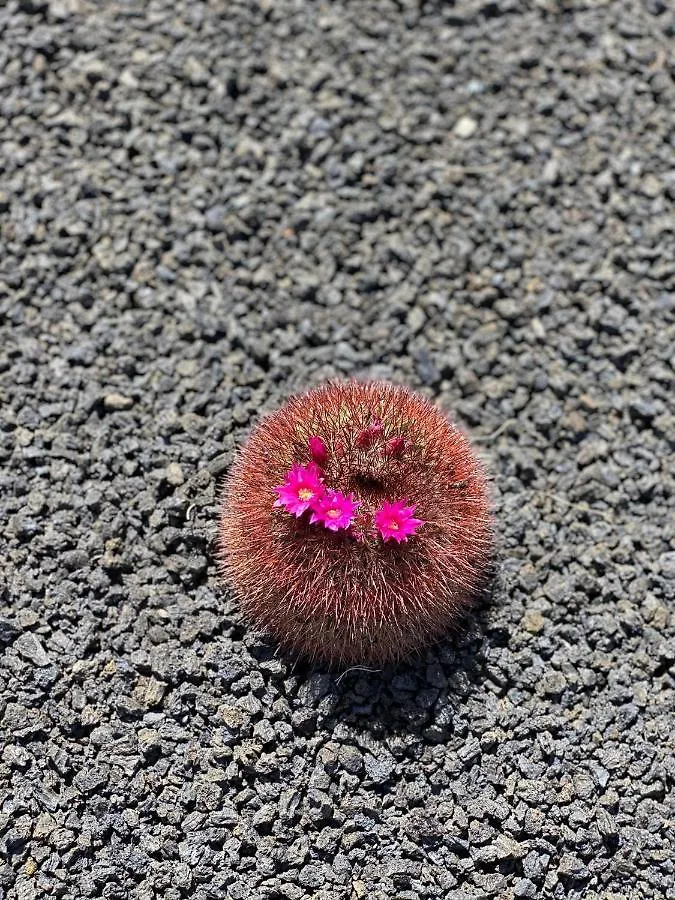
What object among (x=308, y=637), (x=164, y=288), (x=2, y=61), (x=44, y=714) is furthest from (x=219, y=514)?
(x=2, y=61)

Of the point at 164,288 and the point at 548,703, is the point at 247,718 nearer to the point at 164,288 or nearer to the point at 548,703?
the point at 548,703

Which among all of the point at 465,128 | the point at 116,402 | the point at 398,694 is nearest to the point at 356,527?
the point at 398,694

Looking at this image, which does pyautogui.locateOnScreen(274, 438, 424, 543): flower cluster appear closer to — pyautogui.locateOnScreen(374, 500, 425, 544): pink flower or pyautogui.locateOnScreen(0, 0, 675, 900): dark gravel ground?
pyautogui.locateOnScreen(374, 500, 425, 544): pink flower

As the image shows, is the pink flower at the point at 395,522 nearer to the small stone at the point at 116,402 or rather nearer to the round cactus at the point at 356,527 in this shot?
the round cactus at the point at 356,527

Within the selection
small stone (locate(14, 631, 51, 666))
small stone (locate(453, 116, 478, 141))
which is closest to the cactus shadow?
small stone (locate(14, 631, 51, 666))

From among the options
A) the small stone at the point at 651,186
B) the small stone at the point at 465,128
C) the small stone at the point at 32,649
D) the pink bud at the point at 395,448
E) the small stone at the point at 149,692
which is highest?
the small stone at the point at 465,128

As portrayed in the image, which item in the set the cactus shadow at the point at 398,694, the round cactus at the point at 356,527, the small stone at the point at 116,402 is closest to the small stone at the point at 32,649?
the round cactus at the point at 356,527
